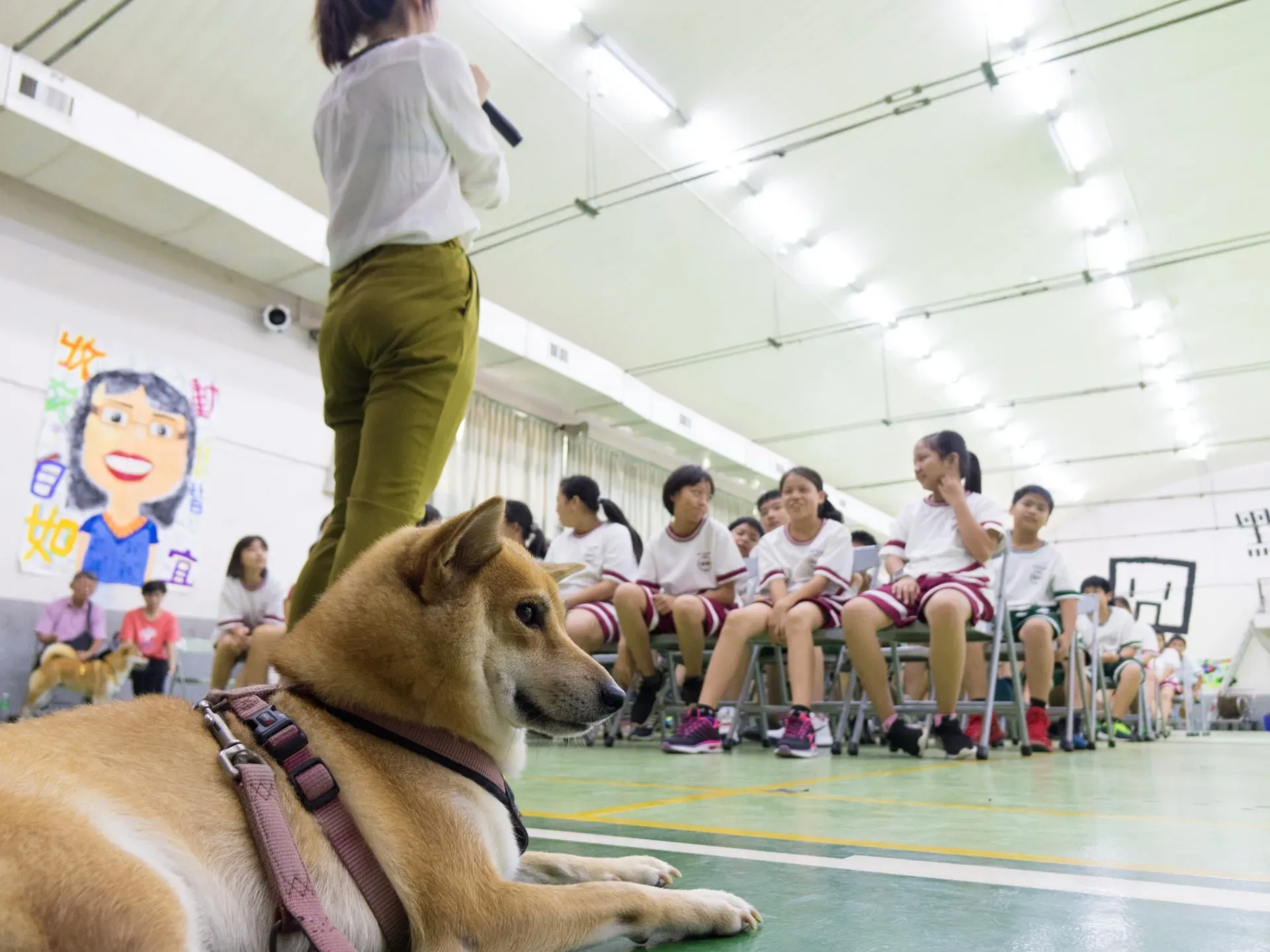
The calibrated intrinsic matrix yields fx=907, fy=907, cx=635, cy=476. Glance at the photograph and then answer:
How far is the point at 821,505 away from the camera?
549cm

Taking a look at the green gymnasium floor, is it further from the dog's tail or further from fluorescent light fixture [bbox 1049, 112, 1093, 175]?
fluorescent light fixture [bbox 1049, 112, 1093, 175]

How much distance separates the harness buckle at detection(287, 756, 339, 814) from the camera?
3.07ft

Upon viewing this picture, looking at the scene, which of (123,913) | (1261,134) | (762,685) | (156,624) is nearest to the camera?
(123,913)

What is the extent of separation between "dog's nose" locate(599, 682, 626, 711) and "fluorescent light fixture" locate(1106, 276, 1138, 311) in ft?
37.0

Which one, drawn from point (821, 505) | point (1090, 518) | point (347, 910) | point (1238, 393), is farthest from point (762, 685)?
point (1090, 518)

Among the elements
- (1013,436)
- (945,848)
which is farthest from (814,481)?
(1013,436)

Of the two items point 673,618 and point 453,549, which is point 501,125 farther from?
point 673,618

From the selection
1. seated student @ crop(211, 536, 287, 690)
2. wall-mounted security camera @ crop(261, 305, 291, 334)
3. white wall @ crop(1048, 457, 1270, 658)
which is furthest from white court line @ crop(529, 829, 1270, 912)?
white wall @ crop(1048, 457, 1270, 658)

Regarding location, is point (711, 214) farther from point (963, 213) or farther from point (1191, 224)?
point (1191, 224)

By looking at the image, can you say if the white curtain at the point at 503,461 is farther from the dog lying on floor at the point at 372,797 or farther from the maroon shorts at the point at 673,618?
the dog lying on floor at the point at 372,797

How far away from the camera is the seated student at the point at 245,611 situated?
5.96 metres

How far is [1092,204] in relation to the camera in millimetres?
9273

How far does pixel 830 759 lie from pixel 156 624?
240 inches

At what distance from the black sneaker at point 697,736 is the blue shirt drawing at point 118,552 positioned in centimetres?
580
